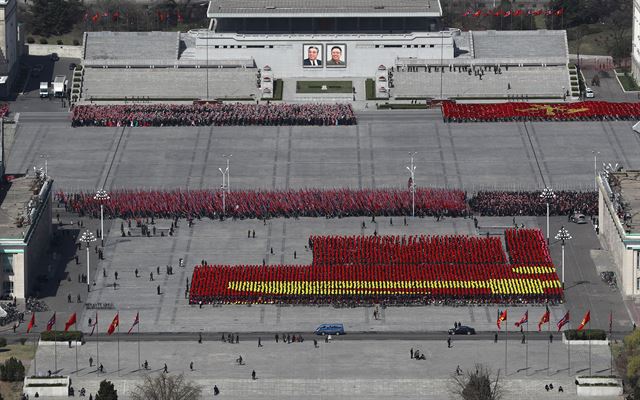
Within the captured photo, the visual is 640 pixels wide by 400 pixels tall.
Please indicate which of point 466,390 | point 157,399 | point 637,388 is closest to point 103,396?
point 157,399

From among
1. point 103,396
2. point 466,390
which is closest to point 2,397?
point 103,396

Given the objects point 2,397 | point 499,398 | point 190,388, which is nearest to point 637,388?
point 499,398

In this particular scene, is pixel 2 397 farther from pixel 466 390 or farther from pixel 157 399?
pixel 466 390

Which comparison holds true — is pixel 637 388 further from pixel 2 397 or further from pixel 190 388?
pixel 2 397

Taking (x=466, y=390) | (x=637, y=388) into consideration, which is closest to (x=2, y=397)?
(x=466, y=390)

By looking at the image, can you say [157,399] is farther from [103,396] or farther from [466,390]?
[466,390]

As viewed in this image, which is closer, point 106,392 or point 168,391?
point 106,392

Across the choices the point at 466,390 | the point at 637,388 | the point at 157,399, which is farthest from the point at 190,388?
the point at 637,388
